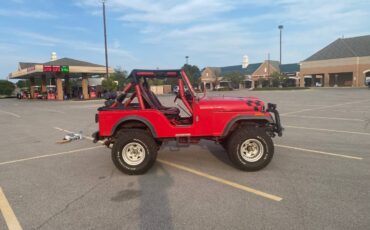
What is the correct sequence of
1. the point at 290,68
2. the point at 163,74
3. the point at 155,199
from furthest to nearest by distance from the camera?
1. the point at 290,68
2. the point at 163,74
3. the point at 155,199

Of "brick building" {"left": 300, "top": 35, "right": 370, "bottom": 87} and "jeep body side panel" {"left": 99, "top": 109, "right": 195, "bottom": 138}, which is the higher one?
"brick building" {"left": 300, "top": 35, "right": 370, "bottom": 87}

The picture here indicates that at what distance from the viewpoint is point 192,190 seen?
4.89 meters

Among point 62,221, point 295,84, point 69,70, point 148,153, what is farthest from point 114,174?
point 295,84

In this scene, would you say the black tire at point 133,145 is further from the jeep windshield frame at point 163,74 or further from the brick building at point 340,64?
the brick building at point 340,64

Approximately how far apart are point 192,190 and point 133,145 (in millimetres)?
1639

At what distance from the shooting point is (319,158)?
654 centimetres

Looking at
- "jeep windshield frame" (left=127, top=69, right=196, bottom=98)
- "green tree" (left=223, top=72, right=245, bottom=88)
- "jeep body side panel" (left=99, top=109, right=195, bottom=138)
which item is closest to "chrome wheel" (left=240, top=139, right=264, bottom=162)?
"jeep body side panel" (left=99, top=109, right=195, bottom=138)

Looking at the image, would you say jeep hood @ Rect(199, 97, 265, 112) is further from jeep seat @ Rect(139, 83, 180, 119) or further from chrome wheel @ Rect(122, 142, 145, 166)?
chrome wheel @ Rect(122, 142, 145, 166)

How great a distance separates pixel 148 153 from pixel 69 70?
37.2m

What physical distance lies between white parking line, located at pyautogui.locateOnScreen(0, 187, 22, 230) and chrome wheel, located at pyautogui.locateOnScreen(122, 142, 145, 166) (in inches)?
80.6

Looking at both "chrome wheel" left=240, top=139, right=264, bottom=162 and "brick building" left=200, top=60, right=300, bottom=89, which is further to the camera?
"brick building" left=200, top=60, right=300, bottom=89

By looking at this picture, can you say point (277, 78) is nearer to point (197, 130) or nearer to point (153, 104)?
point (153, 104)

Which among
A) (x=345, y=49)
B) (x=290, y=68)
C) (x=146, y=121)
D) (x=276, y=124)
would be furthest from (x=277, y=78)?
(x=146, y=121)

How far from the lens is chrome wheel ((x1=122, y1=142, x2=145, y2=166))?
19.2 ft
